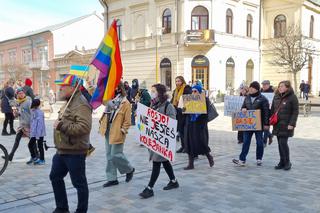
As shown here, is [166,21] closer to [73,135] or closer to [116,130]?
[116,130]

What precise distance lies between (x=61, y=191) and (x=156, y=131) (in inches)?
68.6

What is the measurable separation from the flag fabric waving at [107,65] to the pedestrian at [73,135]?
0.63 metres

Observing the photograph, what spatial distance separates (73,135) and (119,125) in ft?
5.76

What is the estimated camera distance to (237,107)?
1006 centimetres

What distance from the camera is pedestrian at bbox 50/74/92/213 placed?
415cm

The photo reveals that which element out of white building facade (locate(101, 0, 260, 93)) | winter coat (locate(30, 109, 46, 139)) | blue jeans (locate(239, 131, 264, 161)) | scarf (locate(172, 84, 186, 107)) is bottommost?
blue jeans (locate(239, 131, 264, 161))

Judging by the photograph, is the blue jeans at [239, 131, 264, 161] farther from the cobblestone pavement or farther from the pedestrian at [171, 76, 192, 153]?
the pedestrian at [171, 76, 192, 153]

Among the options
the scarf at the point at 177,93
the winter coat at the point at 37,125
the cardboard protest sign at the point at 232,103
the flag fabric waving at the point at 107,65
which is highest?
the flag fabric waving at the point at 107,65

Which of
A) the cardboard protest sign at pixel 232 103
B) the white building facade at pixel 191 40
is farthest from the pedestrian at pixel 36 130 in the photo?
the white building facade at pixel 191 40

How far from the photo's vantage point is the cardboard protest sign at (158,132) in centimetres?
552

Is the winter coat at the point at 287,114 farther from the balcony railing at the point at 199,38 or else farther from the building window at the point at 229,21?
the building window at the point at 229,21

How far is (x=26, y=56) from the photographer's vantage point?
53375 millimetres

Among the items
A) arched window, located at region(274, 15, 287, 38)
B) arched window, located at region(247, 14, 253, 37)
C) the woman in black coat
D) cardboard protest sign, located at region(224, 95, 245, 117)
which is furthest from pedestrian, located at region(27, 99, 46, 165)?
arched window, located at region(274, 15, 287, 38)

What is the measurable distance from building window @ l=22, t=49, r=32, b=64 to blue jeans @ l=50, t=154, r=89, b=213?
51.7 metres
